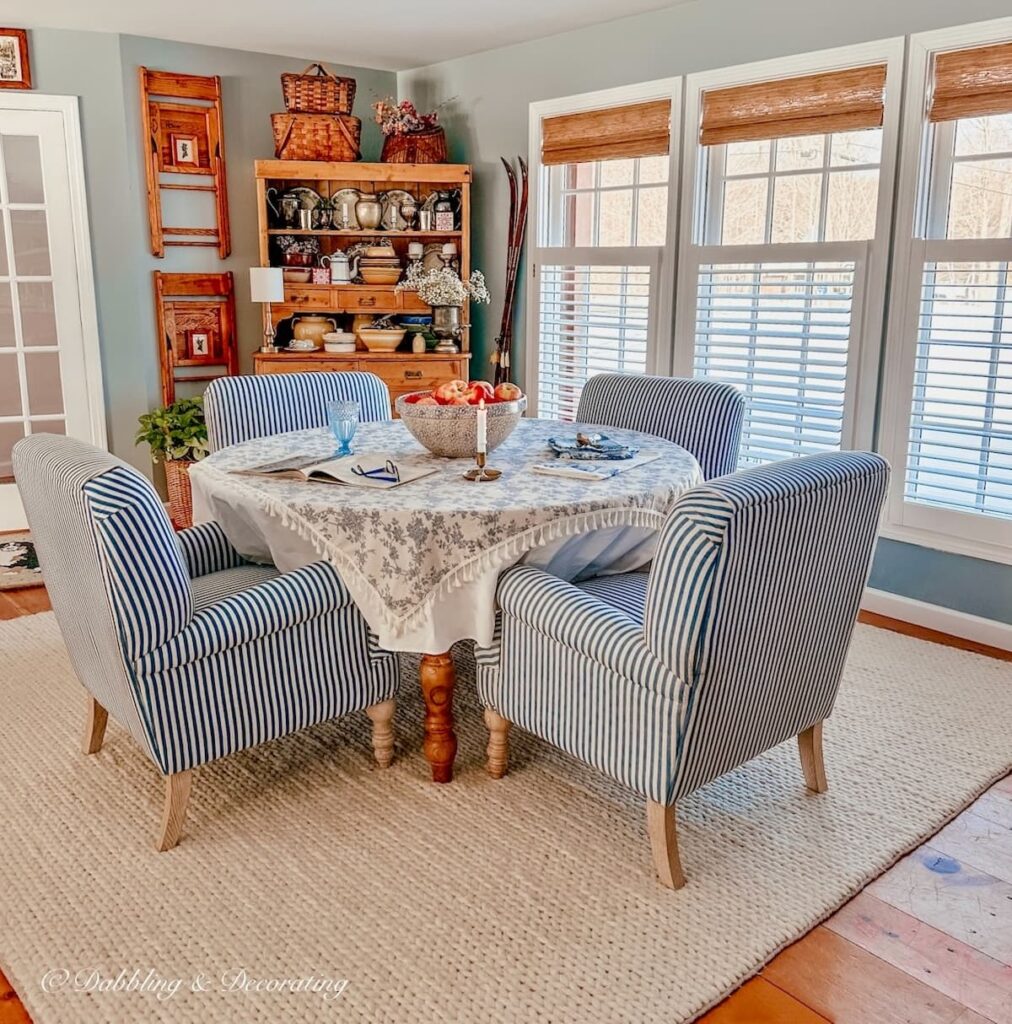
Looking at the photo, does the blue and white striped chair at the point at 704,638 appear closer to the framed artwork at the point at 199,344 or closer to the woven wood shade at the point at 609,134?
the woven wood shade at the point at 609,134

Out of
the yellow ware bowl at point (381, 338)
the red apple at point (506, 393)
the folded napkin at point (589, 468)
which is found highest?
the yellow ware bowl at point (381, 338)

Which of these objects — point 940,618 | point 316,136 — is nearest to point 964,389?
point 940,618

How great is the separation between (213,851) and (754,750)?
1244 millimetres

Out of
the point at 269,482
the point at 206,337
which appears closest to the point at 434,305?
the point at 206,337

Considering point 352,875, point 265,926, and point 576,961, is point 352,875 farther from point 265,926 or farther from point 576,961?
point 576,961

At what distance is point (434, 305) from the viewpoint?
5051mm

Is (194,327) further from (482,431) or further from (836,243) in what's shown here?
(836,243)

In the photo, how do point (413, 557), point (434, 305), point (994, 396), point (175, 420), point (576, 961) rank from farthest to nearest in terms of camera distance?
point (434, 305), point (175, 420), point (994, 396), point (413, 557), point (576, 961)

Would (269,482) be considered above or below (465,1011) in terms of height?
above

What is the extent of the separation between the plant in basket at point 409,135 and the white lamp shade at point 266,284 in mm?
863

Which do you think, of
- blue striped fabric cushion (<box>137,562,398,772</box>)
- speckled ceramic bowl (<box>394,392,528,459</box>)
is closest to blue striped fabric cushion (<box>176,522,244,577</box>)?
blue striped fabric cushion (<box>137,562,398,772</box>)

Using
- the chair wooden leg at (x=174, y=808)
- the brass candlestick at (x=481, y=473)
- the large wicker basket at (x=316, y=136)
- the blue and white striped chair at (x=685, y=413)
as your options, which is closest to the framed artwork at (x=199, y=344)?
the large wicker basket at (x=316, y=136)

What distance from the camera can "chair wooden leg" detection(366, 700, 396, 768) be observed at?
2.52 metres

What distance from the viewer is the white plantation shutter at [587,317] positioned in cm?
442
